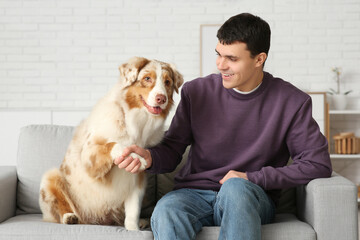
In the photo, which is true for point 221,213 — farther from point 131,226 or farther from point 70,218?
point 70,218

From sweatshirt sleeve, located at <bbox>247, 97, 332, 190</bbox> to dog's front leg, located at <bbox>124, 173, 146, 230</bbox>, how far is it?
498 mm

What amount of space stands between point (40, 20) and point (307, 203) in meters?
4.09

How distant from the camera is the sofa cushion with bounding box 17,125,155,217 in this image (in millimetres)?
2359

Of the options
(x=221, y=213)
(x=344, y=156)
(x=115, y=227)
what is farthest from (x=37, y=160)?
(x=344, y=156)

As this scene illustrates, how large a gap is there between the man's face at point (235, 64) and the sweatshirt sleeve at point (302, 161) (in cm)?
31

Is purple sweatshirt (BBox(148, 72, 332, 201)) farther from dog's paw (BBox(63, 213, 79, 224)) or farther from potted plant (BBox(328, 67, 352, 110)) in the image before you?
potted plant (BBox(328, 67, 352, 110))

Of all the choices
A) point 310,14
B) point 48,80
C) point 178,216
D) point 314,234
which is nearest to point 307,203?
point 314,234

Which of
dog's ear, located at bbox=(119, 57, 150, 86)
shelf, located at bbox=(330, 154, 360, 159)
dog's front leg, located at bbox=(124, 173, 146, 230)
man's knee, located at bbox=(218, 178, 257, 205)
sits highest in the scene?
dog's ear, located at bbox=(119, 57, 150, 86)

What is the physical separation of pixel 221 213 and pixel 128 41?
353 centimetres

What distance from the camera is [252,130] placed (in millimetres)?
2088

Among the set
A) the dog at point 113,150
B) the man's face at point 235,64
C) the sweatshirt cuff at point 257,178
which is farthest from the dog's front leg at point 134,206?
the man's face at point 235,64

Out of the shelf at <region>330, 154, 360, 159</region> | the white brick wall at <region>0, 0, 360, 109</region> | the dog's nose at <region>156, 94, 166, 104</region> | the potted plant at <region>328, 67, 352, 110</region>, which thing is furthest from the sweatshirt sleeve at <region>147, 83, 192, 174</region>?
the potted plant at <region>328, 67, 352, 110</region>

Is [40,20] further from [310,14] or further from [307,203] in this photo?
[307,203]

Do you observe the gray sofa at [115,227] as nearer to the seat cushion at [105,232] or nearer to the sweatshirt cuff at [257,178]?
the seat cushion at [105,232]
